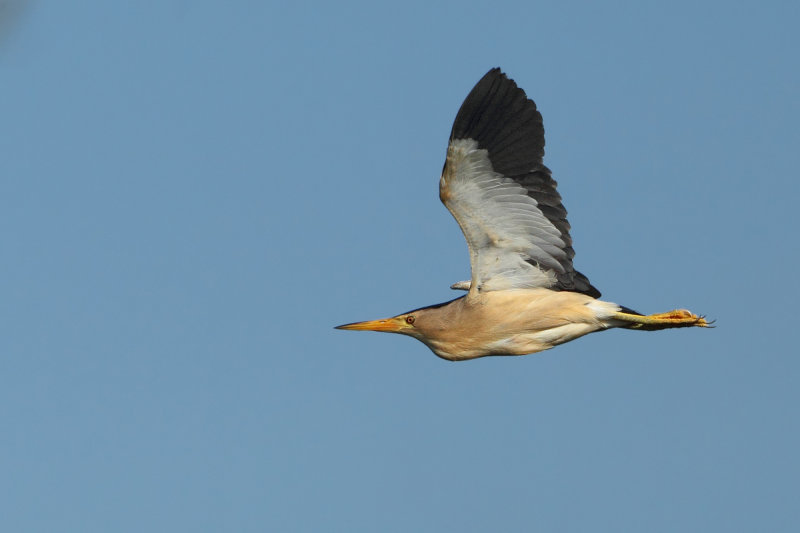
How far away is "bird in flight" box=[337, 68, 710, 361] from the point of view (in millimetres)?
20609

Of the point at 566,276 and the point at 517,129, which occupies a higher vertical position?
the point at 517,129

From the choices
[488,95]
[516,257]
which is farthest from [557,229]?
[488,95]

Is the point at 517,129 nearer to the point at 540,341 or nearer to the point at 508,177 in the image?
the point at 508,177

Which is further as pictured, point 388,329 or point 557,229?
point 388,329

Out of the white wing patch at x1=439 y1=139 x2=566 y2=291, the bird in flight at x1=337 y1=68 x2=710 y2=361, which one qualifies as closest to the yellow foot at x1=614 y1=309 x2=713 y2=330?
the bird in flight at x1=337 y1=68 x2=710 y2=361

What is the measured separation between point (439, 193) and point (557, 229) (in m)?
1.69

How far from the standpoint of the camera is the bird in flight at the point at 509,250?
2061cm

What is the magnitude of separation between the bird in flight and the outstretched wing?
0.04 feet

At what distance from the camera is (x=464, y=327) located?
70.8 ft

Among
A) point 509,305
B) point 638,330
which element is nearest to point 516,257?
point 509,305

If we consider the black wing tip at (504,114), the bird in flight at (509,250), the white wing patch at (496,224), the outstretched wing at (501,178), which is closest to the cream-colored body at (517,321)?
the bird in flight at (509,250)

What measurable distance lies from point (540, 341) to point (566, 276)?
3.18 ft

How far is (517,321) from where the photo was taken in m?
21.3

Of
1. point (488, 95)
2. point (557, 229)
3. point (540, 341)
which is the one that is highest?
point (488, 95)
